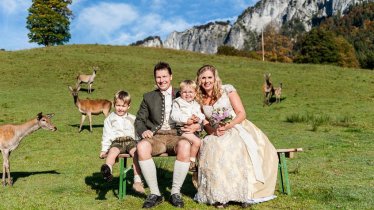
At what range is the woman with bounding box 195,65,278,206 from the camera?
7238mm

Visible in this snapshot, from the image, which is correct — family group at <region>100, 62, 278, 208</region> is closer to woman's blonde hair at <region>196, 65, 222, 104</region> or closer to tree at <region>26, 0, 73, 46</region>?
woman's blonde hair at <region>196, 65, 222, 104</region>

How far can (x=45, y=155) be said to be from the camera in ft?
49.9

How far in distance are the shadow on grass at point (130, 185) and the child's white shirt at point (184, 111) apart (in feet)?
4.99

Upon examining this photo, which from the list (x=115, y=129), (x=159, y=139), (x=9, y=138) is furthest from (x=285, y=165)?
(x=9, y=138)

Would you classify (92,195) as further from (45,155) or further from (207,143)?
(45,155)

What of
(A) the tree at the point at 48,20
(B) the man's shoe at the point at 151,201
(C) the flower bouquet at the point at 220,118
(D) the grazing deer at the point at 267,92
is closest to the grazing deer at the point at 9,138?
(B) the man's shoe at the point at 151,201

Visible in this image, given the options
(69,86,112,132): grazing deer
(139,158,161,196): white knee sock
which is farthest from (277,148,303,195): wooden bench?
(69,86,112,132): grazing deer

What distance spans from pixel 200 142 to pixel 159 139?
0.80 m

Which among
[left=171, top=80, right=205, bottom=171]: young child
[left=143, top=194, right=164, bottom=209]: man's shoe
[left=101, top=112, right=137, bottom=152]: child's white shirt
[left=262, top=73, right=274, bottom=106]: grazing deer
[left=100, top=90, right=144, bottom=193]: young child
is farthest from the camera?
[left=262, top=73, right=274, bottom=106]: grazing deer

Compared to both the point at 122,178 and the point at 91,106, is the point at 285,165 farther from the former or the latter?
the point at 91,106

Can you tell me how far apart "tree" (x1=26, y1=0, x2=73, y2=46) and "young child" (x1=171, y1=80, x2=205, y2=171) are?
6464cm

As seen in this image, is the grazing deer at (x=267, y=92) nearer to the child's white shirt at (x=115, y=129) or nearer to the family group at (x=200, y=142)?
the child's white shirt at (x=115, y=129)

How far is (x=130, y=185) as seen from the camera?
955 cm

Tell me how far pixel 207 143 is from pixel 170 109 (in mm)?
1170
